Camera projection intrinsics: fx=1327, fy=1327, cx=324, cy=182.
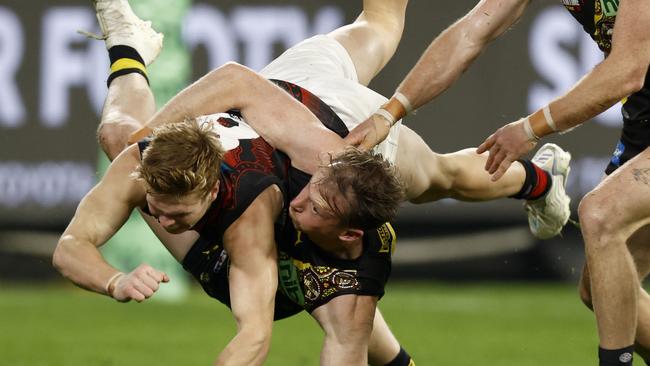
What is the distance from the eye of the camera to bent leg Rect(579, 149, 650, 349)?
5.04 meters

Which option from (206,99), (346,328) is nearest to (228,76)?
(206,99)

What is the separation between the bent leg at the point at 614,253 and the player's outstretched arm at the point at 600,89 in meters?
0.33

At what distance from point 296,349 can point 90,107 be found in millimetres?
3659

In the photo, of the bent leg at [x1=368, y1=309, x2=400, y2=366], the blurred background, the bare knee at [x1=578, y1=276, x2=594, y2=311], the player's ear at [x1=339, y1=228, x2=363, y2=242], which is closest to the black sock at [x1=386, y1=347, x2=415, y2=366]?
the bent leg at [x1=368, y1=309, x2=400, y2=366]

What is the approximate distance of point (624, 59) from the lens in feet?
15.9

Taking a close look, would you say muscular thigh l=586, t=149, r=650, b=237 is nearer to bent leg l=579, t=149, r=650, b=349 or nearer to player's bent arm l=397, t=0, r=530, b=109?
bent leg l=579, t=149, r=650, b=349

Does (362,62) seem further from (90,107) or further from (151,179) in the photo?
(90,107)

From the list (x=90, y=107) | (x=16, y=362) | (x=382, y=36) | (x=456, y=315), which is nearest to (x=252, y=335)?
(x=382, y=36)

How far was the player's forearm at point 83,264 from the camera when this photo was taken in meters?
4.91

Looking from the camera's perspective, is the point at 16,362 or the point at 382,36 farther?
the point at 16,362

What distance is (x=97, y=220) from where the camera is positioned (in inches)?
205

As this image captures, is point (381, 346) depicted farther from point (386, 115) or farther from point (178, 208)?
point (178, 208)

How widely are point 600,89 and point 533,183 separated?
1.75m

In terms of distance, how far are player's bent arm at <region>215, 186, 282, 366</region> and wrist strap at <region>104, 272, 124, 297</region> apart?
1.59 ft
